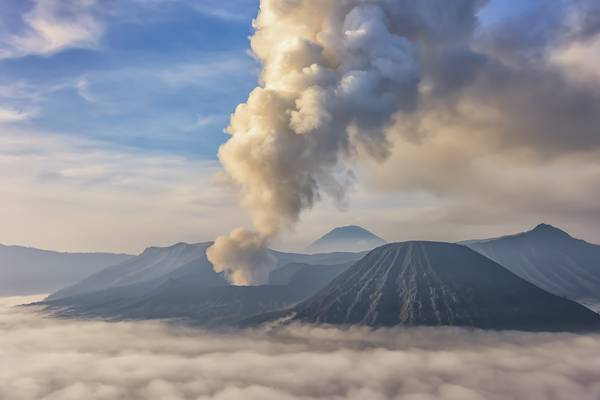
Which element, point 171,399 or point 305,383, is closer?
point 171,399

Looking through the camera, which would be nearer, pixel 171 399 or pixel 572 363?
pixel 171 399

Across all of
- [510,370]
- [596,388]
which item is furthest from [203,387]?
[596,388]

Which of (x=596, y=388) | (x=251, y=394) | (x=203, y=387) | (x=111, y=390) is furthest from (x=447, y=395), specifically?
(x=111, y=390)

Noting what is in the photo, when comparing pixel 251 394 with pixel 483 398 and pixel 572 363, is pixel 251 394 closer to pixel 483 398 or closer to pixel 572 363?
pixel 483 398

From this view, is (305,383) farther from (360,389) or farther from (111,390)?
(111,390)

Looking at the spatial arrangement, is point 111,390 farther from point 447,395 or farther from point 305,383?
point 447,395

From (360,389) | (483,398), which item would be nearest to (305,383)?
(360,389)

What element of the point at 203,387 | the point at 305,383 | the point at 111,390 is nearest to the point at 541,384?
the point at 305,383
